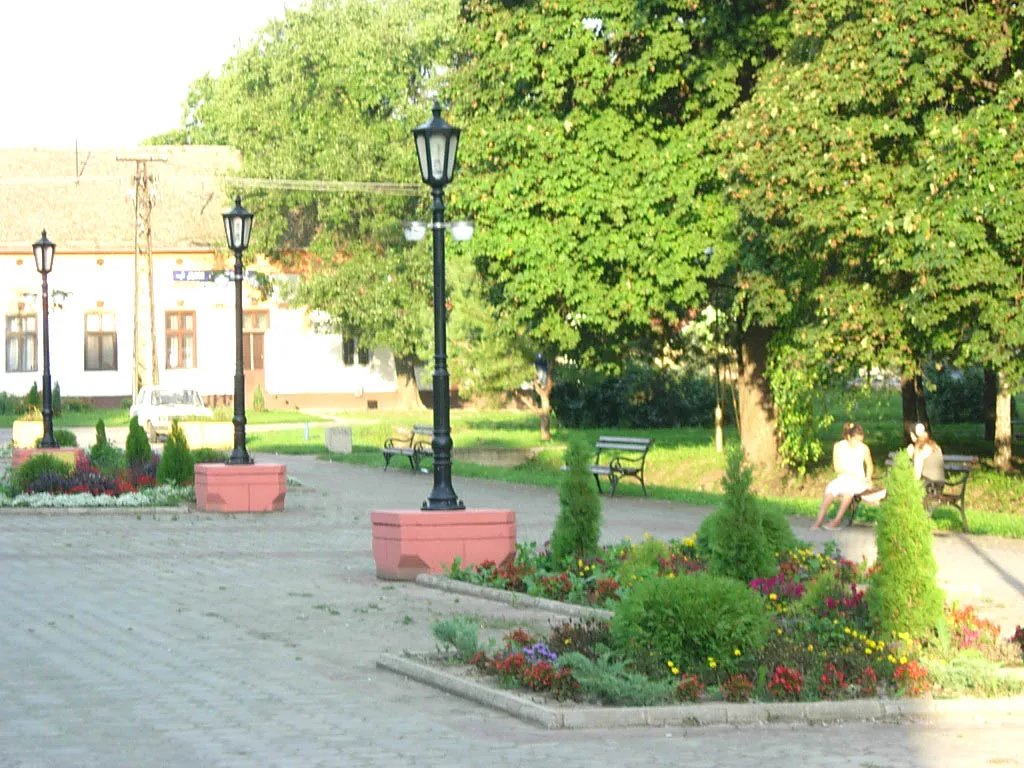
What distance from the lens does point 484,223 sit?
2720cm

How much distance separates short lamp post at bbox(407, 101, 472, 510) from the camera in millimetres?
15367

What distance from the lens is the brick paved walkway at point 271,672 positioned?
7.86 meters

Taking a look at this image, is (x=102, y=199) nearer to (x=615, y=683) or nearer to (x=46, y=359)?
(x=46, y=359)

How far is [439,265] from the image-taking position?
15.9m

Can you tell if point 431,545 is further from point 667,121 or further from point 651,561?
point 667,121

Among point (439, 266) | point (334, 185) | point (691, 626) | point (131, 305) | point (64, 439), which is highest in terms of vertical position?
point (334, 185)

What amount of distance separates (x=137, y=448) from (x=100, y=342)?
36851 mm

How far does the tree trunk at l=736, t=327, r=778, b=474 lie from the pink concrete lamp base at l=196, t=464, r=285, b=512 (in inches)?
390

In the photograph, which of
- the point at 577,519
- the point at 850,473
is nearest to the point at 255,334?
the point at 850,473

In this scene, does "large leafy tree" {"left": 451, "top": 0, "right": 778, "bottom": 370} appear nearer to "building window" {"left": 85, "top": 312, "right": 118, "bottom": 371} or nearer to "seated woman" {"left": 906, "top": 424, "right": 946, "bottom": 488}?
"seated woman" {"left": 906, "top": 424, "right": 946, "bottom": 488}

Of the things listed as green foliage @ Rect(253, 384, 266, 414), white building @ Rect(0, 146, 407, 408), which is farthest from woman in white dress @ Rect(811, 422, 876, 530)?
green foliage @ Rect(253, 384, 266, 414)

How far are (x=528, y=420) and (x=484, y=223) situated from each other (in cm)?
2722

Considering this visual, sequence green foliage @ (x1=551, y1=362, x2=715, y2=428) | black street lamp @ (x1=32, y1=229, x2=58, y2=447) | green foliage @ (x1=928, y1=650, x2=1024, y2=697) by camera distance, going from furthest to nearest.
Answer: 1. green foliage @ (x1=551, y1=362, x2=715, y2=428)
2. black street lamp @ (x1=32, y1=229, x2=58, y2=447)
3. green foliage @ (x1=928, y1=650, x2=1024, y2=697)

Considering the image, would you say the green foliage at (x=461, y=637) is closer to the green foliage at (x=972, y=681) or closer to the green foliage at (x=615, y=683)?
the green foliage at (x=615, y=683)
